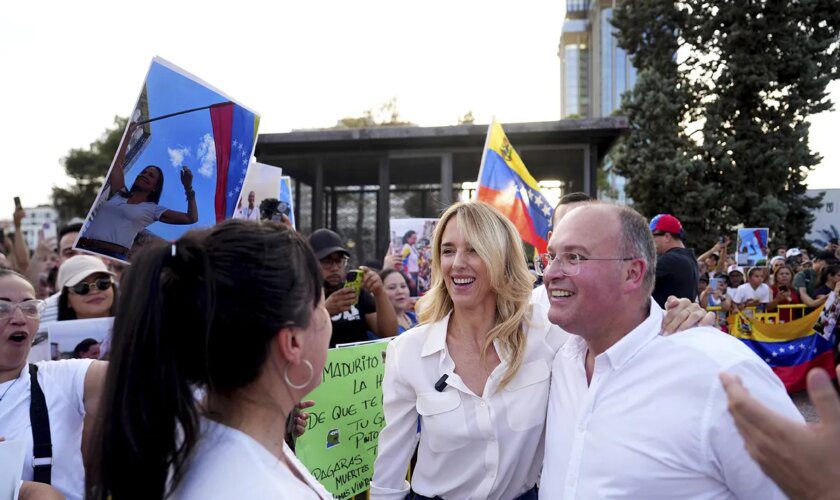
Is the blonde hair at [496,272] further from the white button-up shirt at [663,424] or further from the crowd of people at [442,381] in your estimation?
the white button-up shirt at [663,424]

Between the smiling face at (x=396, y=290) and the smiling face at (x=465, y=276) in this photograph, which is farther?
the smiling face at (x=396, y=290)

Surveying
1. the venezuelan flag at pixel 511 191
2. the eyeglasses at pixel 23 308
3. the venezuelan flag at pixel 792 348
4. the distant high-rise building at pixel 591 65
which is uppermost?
the distant high-rise building at pixel 591 65

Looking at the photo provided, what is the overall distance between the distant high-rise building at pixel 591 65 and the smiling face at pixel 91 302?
55875 mm

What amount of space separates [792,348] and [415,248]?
5.92 metres

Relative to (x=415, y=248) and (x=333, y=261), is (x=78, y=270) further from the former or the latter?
(x=415, y=248)

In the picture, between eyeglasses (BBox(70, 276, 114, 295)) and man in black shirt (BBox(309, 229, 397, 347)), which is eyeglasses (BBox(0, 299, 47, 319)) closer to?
eyeglasses (BBox(70, 276, 114, 295))

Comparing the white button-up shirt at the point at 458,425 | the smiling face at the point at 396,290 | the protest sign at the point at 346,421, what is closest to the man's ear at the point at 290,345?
the white button-up shirt at the point at 458,425

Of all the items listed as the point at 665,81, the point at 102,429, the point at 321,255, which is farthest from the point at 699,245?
the point at 102,429

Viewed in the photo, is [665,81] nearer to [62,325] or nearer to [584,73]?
[62,325]

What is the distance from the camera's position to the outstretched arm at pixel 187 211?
3.31 m

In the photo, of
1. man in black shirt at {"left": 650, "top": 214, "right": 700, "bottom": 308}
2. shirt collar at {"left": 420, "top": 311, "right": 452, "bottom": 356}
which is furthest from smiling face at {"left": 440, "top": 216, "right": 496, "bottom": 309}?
man in black shirt at {"left": 650, "top": 214, "right": 700, "bottom": 308}

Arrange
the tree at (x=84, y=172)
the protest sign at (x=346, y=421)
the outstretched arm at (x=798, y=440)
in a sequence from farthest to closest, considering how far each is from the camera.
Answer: the tree at (x=84, y=172) < the protest sign at (x=346, y=421) < the outstretched arm at (x=798, y=440)

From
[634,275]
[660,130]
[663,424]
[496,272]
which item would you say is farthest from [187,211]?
[660,130]

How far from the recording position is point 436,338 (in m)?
2.83
